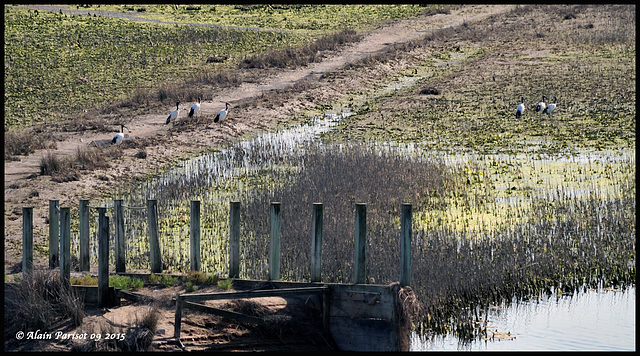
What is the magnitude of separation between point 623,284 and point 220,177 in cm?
1249

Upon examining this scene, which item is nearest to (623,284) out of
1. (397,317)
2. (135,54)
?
(397,317)

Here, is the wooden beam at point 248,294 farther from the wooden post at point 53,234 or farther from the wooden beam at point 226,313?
the wooden post at point 53,234

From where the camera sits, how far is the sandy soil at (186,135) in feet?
60.5

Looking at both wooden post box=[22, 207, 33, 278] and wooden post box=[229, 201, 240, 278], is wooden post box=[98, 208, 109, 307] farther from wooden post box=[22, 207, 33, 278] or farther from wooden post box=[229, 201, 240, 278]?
wooden post box=[229, 201, 240, 278]

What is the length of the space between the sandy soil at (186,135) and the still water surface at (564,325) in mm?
3463

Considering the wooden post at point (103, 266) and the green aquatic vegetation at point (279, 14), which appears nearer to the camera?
the wooden post at point (103, 266)

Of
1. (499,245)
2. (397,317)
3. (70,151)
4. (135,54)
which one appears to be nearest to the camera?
(397,317)

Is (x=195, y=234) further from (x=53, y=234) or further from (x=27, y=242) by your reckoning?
(x=27, y=242)

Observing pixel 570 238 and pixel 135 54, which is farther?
pixel 135 54

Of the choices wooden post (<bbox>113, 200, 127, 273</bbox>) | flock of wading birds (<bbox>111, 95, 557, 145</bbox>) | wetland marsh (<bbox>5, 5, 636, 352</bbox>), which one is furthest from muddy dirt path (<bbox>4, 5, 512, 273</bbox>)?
wooden post (<bbox>113, 200, 127, 273</bbox>)

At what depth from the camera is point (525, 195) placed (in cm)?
2417

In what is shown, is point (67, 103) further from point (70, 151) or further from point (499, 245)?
point (499, 245)

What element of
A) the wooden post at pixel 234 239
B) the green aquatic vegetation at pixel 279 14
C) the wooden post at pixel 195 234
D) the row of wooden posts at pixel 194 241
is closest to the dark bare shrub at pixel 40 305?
the row of wooden posts at pixel 194 241

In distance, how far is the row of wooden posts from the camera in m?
14.4
